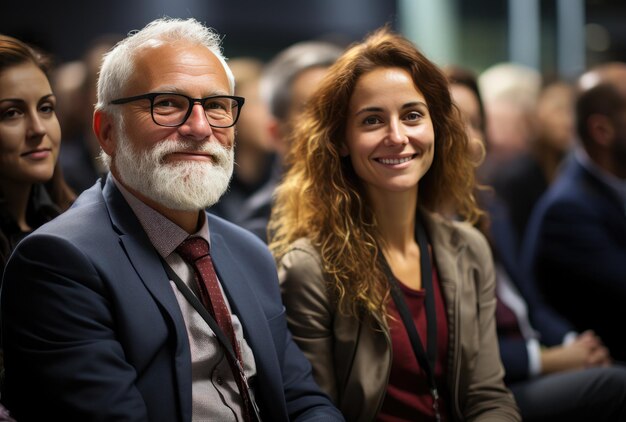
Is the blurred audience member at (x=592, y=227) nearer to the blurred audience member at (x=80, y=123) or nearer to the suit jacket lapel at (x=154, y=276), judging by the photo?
the blurred audience member at (x=80, y=123)

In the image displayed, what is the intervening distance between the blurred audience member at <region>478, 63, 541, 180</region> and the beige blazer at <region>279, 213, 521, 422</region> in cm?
262

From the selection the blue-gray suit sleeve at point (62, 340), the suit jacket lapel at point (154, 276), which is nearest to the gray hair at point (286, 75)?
the suit jacket lapel at point (154, 276)

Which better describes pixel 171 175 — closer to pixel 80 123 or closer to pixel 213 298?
pixel 213 298

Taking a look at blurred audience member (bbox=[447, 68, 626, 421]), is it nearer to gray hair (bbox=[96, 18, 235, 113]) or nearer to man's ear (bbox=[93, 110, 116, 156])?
gray hair (bbox=[96, 18, 235, 113])

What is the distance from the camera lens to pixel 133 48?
202cm

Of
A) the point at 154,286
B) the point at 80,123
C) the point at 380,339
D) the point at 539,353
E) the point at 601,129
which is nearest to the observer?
the point at 154,286

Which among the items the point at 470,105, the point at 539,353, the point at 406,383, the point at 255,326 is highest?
the point at 470,105

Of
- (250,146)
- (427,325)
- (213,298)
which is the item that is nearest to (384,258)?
(427,325)

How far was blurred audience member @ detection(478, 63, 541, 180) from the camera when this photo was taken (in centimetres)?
566

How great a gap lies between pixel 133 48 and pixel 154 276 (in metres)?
0.58

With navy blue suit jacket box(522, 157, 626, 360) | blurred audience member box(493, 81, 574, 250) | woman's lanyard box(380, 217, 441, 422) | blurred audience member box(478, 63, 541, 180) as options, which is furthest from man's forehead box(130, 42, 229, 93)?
blurred audience member box(478, 63, 541, 180)

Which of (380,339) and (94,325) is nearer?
(94,325)

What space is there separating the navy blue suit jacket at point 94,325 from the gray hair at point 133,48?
0.85ft

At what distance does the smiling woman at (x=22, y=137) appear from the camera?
2.14m
